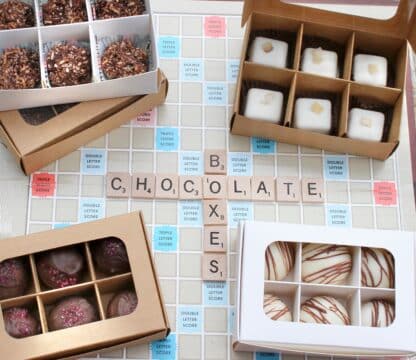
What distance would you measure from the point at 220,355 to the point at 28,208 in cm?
47

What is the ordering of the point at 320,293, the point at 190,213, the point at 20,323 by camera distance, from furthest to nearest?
1. the point at 190,213
2. the point at 320,293
3. the point at 20,323

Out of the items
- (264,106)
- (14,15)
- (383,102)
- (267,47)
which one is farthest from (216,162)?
(14,15)

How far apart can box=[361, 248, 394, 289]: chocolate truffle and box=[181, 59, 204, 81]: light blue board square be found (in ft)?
1.71

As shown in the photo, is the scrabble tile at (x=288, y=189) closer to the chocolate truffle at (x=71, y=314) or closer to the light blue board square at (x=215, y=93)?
the light blue board square at (x=215, y=93)

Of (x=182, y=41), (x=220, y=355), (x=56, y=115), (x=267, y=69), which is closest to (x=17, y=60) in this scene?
(x=56, y=115)

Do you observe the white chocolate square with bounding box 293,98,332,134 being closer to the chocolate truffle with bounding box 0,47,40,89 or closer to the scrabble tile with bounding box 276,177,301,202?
the scrabble tile with bounding box 276,177,301,202

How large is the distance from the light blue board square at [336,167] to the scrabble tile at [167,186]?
31 centimetres

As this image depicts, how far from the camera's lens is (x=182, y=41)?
4.68 feet

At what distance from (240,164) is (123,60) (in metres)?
0.32

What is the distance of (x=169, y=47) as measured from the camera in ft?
4.66

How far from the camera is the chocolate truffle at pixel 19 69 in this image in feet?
3.95

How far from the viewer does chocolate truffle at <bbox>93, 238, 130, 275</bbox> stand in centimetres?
112

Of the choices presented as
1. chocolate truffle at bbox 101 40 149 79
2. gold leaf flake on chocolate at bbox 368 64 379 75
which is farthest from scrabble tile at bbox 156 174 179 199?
gold leaf flake on chocolate at bbox 368 64 379 75

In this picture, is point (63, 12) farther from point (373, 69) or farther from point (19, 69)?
point (373, 69)
